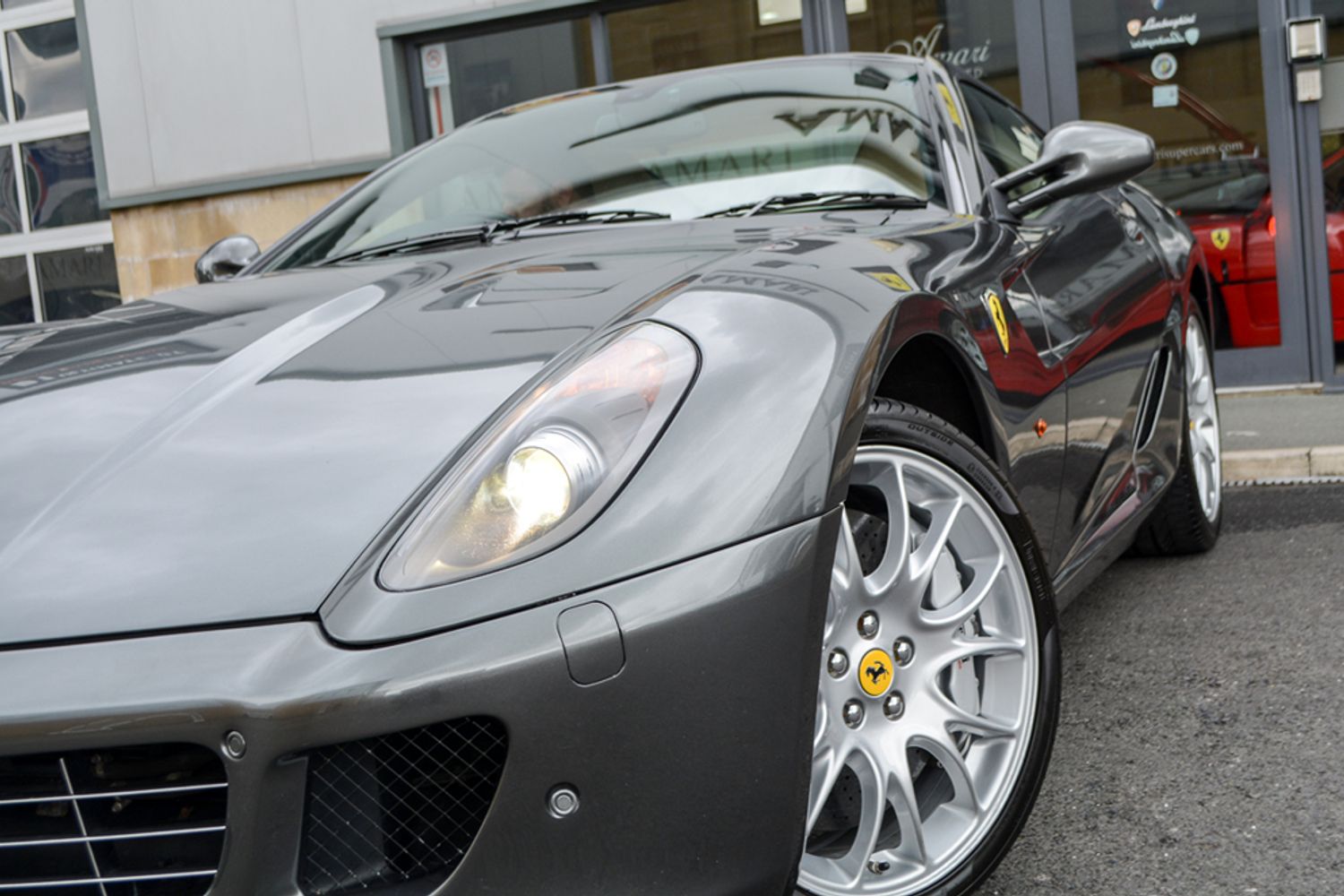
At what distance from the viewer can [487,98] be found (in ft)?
27.8

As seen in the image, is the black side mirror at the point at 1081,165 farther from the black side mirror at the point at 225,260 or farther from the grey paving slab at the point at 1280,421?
the grey paving slab at the point at 1280,421

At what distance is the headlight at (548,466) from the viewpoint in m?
1.57

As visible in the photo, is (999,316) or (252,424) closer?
(252,424)

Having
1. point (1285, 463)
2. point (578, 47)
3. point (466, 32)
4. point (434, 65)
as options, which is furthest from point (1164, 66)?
point (434, 65)

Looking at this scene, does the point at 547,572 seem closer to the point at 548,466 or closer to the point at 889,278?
the point at 548,466

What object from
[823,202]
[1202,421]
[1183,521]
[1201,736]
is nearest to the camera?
[1201,736]

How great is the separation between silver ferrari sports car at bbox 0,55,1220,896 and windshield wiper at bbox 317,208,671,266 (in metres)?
0.22

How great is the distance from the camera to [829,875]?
6.12ft

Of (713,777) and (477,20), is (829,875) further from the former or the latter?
(477,20)

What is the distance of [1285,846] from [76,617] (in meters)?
1.67

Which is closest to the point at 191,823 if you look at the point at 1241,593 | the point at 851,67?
the point at 851,67

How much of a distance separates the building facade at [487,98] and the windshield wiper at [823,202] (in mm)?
4940

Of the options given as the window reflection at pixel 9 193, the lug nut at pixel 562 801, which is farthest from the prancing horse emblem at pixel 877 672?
the window reflection at pixel 9 193

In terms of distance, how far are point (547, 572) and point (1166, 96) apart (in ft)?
21.4
